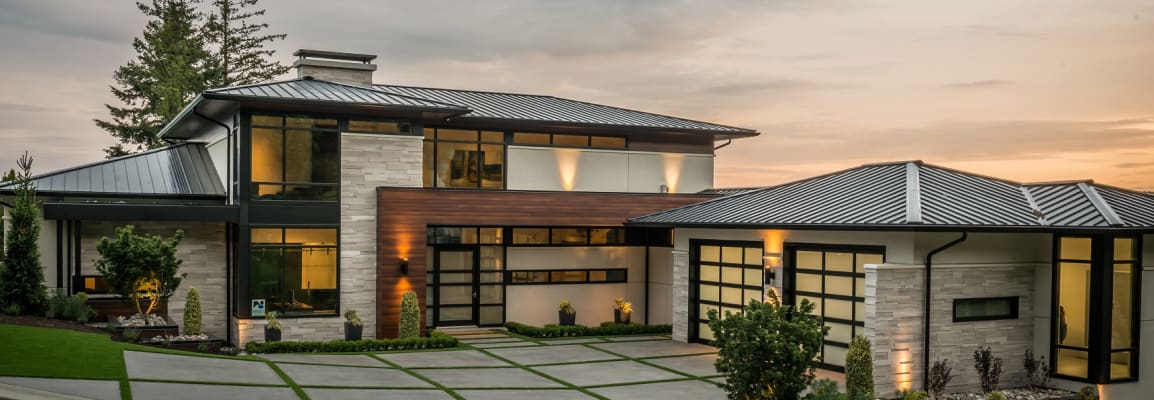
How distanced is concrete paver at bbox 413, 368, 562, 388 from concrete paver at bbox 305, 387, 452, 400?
1011 mm

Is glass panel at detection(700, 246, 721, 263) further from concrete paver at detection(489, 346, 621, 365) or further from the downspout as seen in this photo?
the downspout

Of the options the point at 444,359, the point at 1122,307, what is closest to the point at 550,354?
the point at 444,359

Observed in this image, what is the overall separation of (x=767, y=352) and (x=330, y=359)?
10.2 m

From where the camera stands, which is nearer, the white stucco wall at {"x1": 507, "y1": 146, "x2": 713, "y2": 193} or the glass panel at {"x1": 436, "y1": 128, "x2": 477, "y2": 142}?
the glass panel at {"x1": 436, "y1": 128, "x2": 477, "y2": 142}

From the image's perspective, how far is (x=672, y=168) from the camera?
28.0 meters

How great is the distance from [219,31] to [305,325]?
28.2 m

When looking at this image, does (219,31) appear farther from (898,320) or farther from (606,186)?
(898,320)

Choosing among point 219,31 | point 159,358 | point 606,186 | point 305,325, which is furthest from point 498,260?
point 219,31

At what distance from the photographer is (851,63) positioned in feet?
88.1

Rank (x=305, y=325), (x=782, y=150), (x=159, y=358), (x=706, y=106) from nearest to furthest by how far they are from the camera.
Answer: (x=159, y=358)
(x=305, y=325)
(x=782, y=150)
(x=706, y=106)

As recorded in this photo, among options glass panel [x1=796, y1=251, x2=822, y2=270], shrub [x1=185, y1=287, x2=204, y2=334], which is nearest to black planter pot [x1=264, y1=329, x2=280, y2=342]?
shrub [x1=185, y1=287, x2=204, y2=334]

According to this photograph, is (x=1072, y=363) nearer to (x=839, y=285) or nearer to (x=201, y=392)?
(x=839, y=285)

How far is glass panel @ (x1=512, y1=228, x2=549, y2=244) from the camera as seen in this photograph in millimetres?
25938

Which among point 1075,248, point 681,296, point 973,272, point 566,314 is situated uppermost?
point 1075,248
